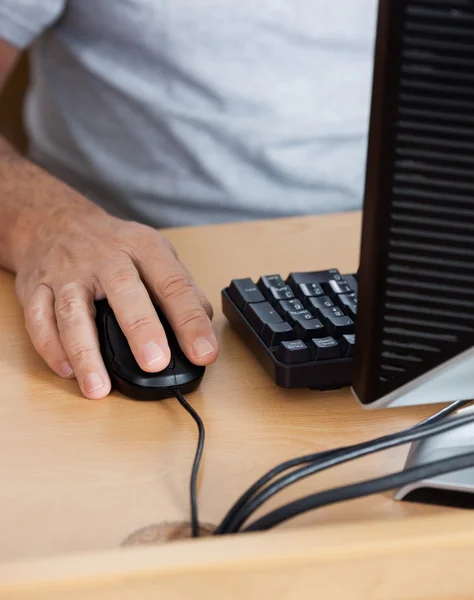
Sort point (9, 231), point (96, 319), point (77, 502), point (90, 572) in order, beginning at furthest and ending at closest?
point (9, 231)
point (96, 319)
point (77, 502)
point (90, 572)

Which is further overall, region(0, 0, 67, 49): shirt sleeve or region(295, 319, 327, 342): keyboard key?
region(0, 0, 67, 49): shirt sleeve

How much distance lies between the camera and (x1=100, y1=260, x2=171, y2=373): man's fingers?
0.58 metres

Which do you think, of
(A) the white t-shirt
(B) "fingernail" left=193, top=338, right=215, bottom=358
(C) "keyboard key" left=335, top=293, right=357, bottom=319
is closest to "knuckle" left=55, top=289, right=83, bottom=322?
(B) "fingernail" left=193, top=338, right=215, bottom=358

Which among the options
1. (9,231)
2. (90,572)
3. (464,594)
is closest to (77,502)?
(90,572)

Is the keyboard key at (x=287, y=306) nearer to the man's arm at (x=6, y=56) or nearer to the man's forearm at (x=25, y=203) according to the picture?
the man's forearm at (x=25, y=203)

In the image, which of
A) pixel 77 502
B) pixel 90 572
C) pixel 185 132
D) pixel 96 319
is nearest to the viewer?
pixel 90 572

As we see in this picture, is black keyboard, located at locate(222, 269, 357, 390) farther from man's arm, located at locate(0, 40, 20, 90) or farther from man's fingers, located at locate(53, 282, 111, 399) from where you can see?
man's arm, located at locate(0, 40, 20, 90)

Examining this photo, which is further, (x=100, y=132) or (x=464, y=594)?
(x=100, y=132)

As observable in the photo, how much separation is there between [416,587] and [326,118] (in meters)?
0.82

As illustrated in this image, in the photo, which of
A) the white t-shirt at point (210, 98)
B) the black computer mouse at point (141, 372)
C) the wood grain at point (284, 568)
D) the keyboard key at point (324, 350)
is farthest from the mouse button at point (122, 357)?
the white t-shirt at point (210, 98)

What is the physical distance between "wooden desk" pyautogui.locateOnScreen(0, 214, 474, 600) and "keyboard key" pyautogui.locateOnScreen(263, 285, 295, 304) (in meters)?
0.05

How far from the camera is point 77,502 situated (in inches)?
18.2

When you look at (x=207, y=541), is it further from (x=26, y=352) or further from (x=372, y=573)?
(x=26, y=352)

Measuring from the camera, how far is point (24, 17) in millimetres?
1024
